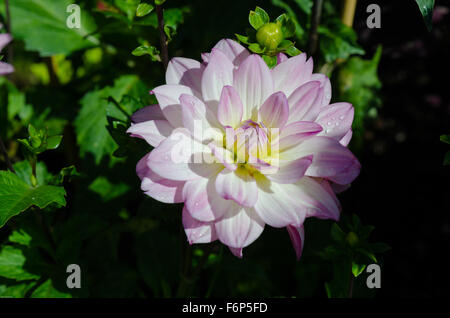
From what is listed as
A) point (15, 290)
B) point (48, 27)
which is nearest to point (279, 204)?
point (15, 290)

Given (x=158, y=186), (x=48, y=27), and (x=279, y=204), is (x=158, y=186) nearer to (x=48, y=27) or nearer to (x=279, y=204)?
(x=279, y=204)

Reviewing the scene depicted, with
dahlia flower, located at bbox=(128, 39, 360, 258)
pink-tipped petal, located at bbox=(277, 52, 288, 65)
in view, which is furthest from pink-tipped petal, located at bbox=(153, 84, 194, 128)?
pink-tipped petal, located at bbox=(277, 52, 288, 65)

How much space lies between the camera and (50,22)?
1.74 meters

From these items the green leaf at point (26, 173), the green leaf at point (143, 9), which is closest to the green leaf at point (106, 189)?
the green leaf at point (26, 173)

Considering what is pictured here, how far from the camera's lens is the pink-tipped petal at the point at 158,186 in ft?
2.86

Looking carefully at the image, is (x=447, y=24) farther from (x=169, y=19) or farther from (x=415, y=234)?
(x=169, y=19)

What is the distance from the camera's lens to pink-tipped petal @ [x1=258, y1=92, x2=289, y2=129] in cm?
92

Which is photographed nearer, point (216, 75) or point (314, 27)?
point (216, 75)

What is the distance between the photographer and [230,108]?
3.14ft

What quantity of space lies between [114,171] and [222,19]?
0.74 meters

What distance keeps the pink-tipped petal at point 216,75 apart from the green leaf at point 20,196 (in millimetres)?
411

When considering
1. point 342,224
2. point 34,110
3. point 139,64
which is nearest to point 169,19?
point 139,64

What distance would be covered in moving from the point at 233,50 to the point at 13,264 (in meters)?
0.86

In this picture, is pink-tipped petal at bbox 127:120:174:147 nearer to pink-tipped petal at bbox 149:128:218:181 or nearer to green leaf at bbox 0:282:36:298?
pink-tipped petal at bbox 149:128:218:181
